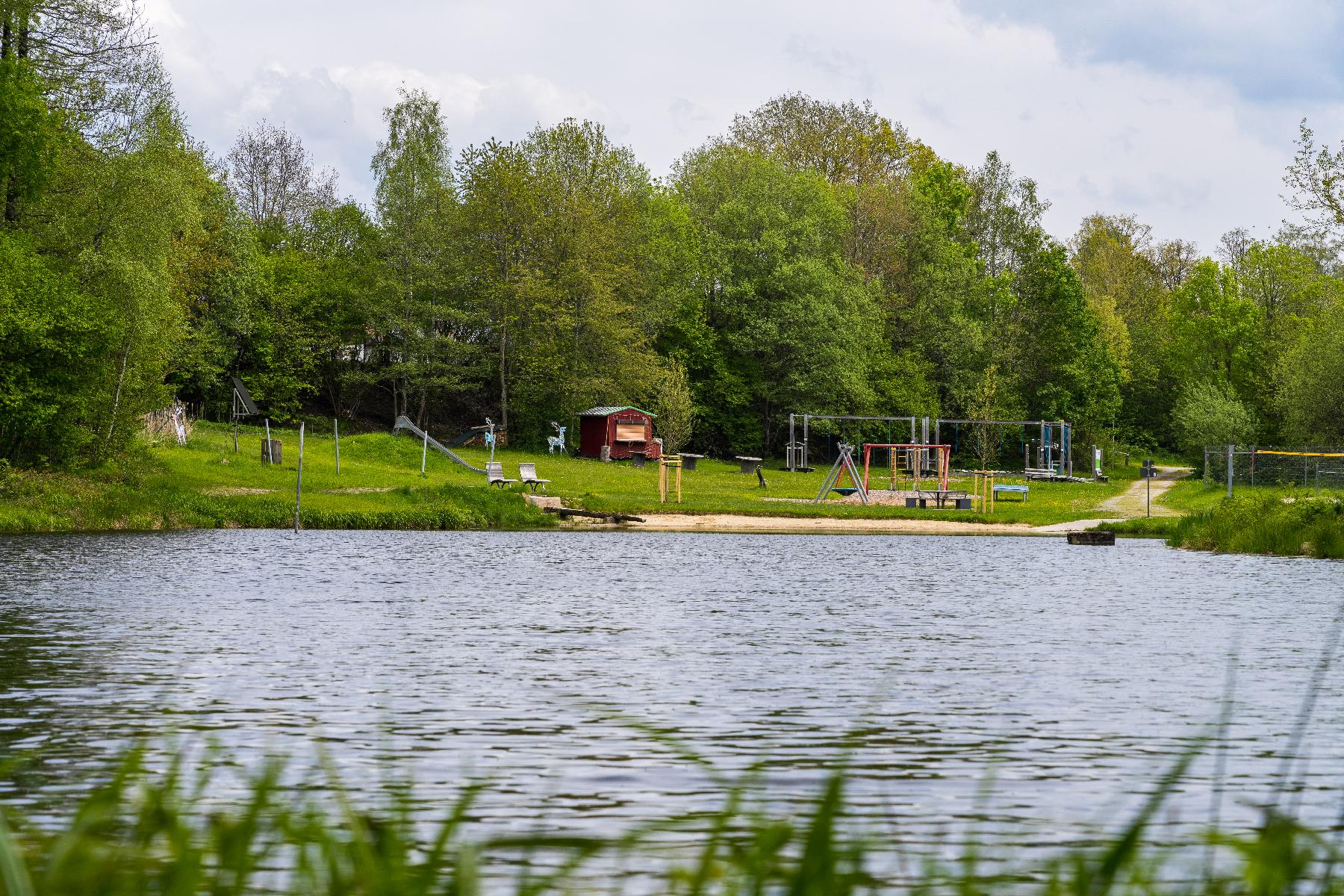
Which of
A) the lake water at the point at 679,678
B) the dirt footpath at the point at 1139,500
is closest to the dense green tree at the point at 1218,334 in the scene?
the dirt footpath at the point at 1139,500

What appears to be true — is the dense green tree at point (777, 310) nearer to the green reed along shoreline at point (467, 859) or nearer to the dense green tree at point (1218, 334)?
the dense green tree at point (1218, 334)

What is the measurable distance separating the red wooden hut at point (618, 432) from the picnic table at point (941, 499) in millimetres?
17241

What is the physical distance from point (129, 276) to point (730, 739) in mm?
31164

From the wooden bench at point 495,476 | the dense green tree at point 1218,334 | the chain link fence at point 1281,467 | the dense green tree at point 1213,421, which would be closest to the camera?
the chain link fence at point 1281,467

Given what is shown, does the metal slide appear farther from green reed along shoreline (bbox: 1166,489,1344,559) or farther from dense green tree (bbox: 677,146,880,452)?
green reed along shoreline (bbox: 1166,489,1344,559)

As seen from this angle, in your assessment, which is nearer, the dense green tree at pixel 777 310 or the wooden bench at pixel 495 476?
the wooden bench at pixel 495 476

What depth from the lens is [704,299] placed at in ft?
239

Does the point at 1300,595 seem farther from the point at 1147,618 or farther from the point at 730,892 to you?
the point at 730,892

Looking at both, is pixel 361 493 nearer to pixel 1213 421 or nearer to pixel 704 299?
pixel 704 299

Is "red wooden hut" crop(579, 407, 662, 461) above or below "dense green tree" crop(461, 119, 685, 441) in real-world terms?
below

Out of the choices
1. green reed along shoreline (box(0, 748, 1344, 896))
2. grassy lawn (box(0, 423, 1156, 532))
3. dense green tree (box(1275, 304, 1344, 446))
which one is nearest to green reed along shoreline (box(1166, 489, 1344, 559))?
grassy lawn (box(0, 423, 1156, 532))

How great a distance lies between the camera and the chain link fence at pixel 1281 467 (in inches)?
1813

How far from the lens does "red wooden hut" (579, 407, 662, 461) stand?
63375 millimetres

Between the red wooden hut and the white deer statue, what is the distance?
1012 millimetres
